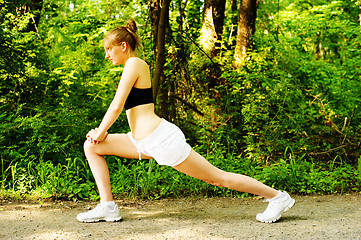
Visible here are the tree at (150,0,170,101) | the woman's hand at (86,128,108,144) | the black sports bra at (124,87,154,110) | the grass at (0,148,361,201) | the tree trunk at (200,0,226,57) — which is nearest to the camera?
the black sports bra at (124,87,154,110)

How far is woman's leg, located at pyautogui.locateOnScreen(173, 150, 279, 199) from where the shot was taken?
11.8ft

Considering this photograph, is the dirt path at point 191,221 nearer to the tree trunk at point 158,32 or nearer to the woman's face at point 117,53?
the woman's face at point 117,53

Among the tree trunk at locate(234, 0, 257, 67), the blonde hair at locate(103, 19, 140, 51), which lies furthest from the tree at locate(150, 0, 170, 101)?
the blonde hair at locate(103, 19, 140, 51)

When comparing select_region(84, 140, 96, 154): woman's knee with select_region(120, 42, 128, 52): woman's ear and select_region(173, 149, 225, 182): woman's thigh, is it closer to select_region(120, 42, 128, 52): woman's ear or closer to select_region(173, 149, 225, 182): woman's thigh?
select_region(173, 149, 225, 182): woman's thigh

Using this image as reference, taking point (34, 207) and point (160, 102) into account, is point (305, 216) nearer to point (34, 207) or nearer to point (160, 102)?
point (34, 207)

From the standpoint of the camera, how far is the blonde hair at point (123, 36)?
3605 mm

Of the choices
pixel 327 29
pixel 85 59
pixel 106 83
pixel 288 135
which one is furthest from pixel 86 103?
pixel 327 29

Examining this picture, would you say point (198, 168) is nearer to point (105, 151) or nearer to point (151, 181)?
point (105, 151)

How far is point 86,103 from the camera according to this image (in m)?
6.66

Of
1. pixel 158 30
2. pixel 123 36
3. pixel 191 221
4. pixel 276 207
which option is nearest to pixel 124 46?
pixel 123 36

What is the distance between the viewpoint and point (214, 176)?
368cm

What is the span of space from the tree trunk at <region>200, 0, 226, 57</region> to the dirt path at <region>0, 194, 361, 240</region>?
350 cm

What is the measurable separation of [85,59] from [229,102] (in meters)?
2.77

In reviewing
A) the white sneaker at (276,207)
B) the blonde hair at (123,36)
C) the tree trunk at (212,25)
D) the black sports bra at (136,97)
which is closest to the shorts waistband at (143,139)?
the black sports bra at (136,97)
